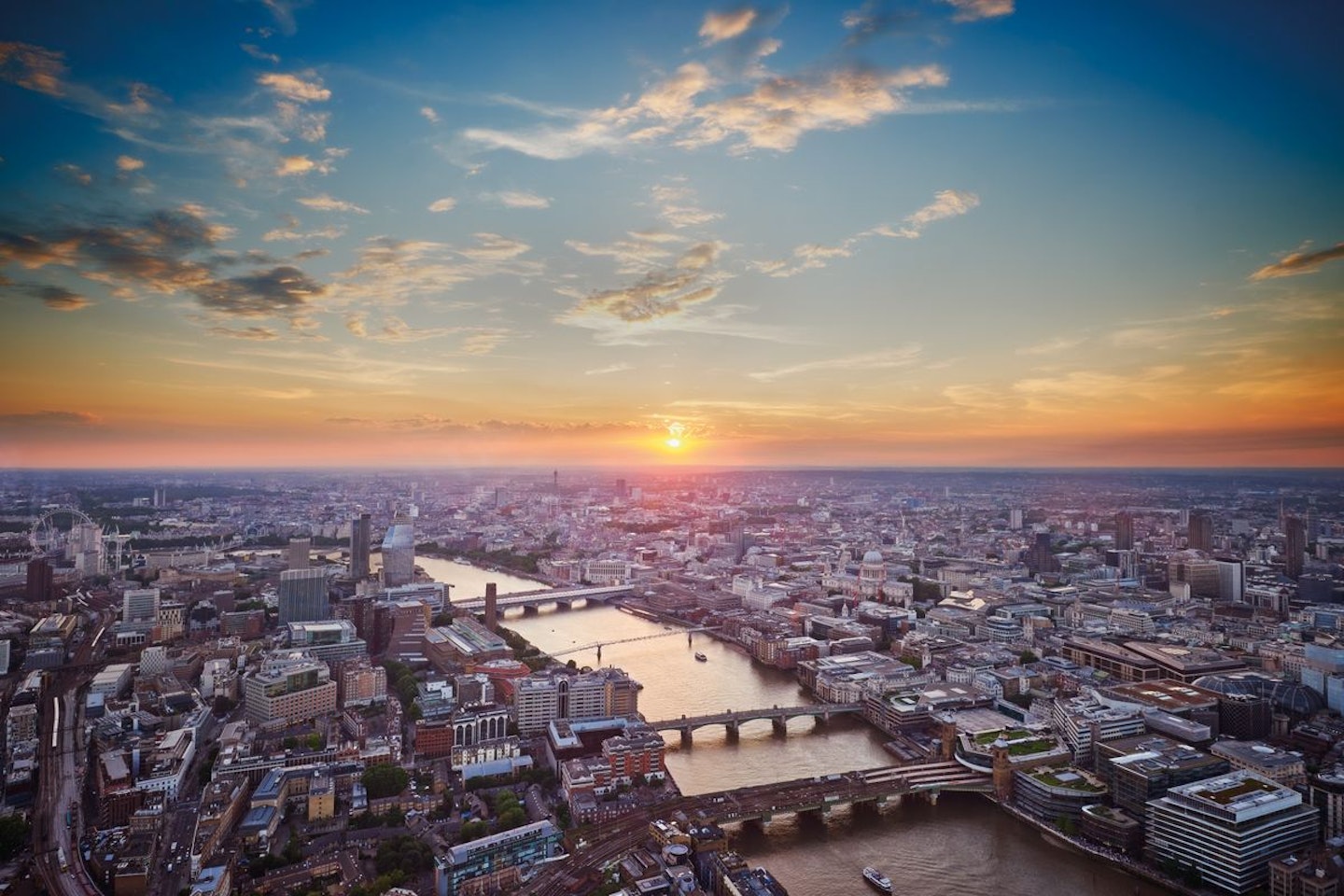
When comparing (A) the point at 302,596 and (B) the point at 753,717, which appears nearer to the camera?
(B) the point at 753,717

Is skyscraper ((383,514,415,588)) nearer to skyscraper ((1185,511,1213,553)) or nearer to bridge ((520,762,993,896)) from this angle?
bridge ((520,762,993,896))

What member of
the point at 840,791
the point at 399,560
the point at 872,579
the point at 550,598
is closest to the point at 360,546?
the point at 399,560

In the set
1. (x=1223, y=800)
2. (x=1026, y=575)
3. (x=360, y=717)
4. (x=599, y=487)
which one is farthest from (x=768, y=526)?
(x=1223, y=800)

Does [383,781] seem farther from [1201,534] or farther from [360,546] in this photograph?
[1201,534]

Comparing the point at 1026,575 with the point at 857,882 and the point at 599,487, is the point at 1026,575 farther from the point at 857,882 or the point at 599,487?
the point at 599,487

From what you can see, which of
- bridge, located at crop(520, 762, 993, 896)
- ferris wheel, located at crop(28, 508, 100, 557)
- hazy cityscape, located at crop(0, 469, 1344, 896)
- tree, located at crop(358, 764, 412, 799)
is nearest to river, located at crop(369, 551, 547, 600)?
hazy cityscape, located at crop(0, 469, 1344, 896)
